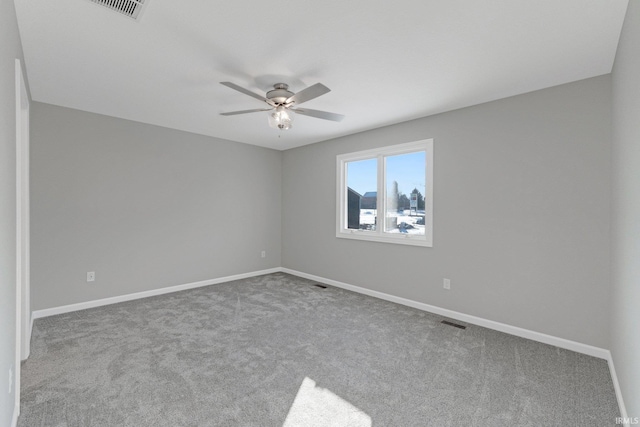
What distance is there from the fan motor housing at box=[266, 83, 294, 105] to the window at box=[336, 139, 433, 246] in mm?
1966

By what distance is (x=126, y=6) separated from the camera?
1834 mm

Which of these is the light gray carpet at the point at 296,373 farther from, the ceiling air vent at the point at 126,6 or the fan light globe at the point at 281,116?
the ceiling air vent at the point at 126,6

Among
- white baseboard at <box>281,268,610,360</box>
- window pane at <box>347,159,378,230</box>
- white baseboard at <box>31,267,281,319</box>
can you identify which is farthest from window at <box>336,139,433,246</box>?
white baseboard at <box>31,267,281,319</box>

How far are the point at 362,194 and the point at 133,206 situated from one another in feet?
11.0

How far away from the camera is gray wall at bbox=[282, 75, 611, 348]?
267cm

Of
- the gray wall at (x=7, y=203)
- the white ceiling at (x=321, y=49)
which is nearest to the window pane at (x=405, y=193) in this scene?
the white ceiling at (x=321, y=49)

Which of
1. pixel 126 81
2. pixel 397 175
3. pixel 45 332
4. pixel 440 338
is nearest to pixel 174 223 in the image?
pixel 45 332

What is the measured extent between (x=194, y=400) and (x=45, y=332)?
2.21 meters

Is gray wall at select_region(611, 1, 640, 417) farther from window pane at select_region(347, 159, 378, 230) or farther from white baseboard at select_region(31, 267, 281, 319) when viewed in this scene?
white baseboard at select_region(31, 267, 281, 319)

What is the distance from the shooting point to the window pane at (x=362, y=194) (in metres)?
4.62

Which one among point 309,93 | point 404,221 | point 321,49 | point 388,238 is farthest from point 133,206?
point 404,221

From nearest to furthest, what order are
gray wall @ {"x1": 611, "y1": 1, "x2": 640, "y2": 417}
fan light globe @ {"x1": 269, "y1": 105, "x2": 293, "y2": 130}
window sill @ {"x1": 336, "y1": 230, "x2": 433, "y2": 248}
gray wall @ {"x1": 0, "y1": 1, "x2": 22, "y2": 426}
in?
gray wall @ {"x1": 0, "y1": 1, "x2": 22, "y2": 426} → gray wall @ {"x1": 611, "y1": 1, "x2": 640, "y2": 417} → fan light globe @ {"x1": 269, "y1": 105, "x2": 293, "y2": 130} → window sill @ {"x1": 336, "y1": 230, "x2": 433, "y2": 248}

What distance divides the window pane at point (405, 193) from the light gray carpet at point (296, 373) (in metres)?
1.23

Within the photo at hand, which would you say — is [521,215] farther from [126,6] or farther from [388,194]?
[126,6]
